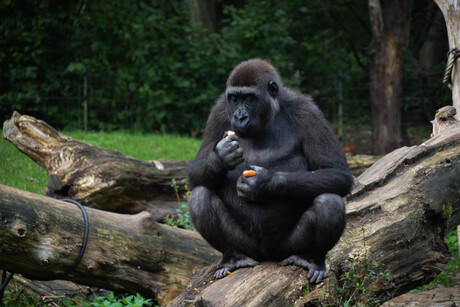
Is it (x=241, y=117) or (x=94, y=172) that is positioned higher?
(x=241, y=117)

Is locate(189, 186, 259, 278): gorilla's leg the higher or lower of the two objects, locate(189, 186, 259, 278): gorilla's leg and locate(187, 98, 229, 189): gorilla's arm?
the lower

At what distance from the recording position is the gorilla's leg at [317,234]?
385 centimetres

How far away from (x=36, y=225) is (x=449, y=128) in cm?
405

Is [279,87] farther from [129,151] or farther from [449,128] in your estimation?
[129,151]

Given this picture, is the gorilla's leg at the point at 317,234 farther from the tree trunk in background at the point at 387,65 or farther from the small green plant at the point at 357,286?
the tree trunk in background at the point at 387,65

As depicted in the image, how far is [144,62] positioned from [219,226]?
983 centimetres

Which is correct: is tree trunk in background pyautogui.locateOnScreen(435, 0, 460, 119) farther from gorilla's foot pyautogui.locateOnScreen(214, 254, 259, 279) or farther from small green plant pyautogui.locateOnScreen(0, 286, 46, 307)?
small green plant pyautogui.locateOnScreen(0, 286, 46, 307)

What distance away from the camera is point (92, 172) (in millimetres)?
6184

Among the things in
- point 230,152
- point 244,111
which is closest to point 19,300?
point 230,152

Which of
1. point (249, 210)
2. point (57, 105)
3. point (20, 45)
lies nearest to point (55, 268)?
point (249, 210)

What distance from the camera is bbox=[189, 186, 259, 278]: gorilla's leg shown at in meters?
4.20

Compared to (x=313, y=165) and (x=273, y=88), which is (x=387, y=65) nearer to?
(x=273, y=88)

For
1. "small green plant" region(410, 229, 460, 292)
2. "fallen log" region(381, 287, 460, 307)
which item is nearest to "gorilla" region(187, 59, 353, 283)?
"fallen log" region(381, 287, 460, 307)

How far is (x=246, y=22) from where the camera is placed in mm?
13477
